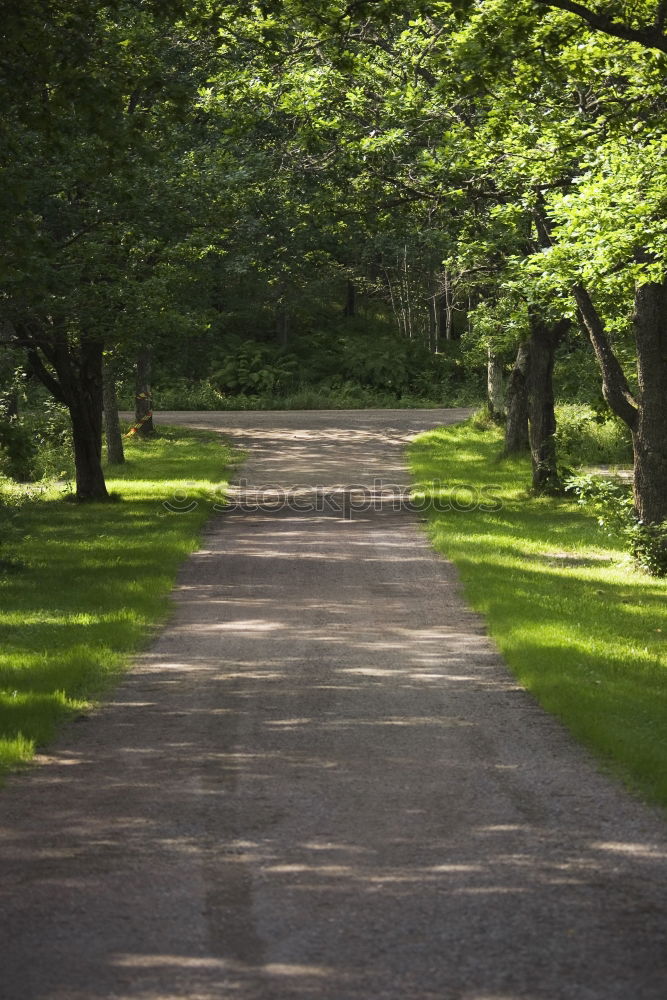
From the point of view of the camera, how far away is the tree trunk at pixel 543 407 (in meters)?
25.2

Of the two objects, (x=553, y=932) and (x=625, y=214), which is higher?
(x=625, y=214)

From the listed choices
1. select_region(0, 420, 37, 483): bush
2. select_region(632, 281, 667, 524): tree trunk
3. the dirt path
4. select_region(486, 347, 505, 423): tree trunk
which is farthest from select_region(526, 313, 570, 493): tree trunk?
the dirt path

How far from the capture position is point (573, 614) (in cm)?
1355

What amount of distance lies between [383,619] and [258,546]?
228 inches

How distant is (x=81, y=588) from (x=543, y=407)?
1308 cm

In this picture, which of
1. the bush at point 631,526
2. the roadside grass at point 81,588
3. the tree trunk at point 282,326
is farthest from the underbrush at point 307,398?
the bush at point 631,526

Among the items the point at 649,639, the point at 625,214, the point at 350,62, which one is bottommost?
the point at 649,639

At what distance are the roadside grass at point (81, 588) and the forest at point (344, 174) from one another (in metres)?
1.40

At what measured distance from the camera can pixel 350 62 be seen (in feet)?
39.2

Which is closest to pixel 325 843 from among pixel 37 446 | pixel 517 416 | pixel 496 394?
pixel 37 446

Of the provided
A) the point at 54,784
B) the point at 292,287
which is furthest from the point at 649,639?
the point at 292,287

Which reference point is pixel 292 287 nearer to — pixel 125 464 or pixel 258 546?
pixel 125 464

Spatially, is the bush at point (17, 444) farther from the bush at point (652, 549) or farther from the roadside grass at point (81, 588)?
the bush at point (652, 549)

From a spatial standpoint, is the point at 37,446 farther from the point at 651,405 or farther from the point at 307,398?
the point at 307,398
